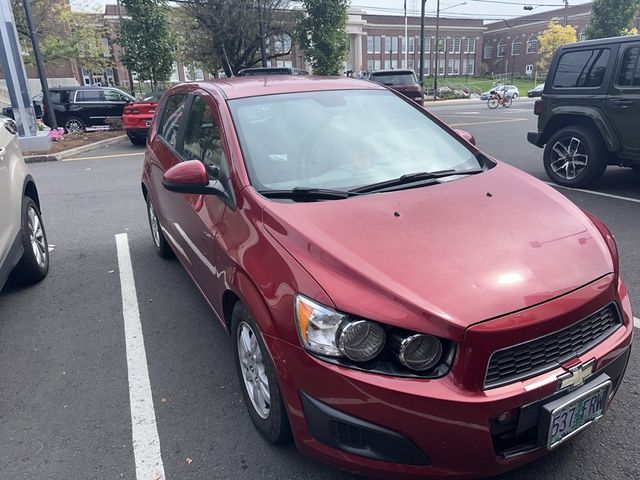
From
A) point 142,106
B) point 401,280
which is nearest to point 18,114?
point 142,106

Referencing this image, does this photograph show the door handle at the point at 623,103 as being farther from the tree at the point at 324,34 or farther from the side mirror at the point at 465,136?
the tree at the point at 324,34

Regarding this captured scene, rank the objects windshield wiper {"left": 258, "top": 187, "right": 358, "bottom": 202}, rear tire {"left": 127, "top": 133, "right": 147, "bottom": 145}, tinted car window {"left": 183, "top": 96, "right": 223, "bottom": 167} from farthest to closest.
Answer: rear tire {"left": 127, "top": 133, "right": 147, "bottom": 145}, tinted car window {"left": 183, "top": 96, "right": 223, "bottom": 167}, windshield wiper {"left": 258, "top": 187, "right": 358, "bottom": 202}

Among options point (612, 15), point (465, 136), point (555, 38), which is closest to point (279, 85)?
point (465, 136)

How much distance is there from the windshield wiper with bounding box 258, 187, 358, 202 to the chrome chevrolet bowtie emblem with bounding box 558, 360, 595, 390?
1.26 metres

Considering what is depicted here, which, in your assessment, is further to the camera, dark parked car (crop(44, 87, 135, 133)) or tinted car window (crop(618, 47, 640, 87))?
dark parked car (crop(44, 87, 135, 133))

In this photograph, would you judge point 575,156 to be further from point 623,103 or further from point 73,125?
point 73,125

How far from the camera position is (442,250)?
6.77 ft

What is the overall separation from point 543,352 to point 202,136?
2.40 metres

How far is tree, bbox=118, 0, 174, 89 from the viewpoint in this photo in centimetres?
1834

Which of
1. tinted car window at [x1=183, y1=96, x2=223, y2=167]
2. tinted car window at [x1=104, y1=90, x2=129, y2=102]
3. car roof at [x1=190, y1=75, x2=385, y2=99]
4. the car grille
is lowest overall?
the car grille

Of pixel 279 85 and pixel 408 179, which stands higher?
pixel 279 85

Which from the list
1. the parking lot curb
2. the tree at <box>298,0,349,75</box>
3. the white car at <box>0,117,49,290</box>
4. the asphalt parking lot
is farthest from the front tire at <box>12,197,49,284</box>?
the tree at <box>298,0,349,75</box>

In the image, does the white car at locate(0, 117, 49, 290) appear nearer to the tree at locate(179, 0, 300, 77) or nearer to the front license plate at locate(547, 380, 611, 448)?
the front license plate at locate(547, 380, 611, 448)

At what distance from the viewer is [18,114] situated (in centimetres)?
1250
